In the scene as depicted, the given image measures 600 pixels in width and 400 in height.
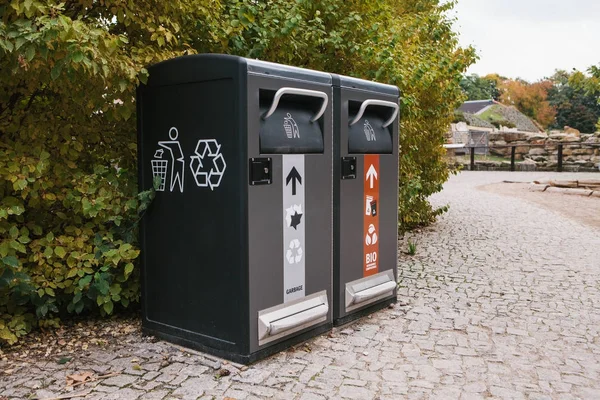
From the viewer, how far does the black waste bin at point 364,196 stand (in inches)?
165

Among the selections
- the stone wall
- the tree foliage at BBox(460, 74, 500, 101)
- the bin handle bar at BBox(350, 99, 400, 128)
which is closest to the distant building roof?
the tree foliage at BBox(460, 74, 500, 101)

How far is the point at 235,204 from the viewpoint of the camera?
3.45 metres

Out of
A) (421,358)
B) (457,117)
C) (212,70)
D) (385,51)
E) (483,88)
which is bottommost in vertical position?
(421,358)

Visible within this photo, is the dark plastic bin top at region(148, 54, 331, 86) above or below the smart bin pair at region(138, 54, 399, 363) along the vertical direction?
above

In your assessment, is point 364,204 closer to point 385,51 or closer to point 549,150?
point 385,51

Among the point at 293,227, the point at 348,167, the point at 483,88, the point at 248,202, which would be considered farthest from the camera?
the point at 483,88

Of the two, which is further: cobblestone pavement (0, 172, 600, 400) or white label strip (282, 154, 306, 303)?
white label strip (282, 154, 306, 303)

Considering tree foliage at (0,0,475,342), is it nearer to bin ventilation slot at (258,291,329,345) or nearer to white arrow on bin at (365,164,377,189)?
bin ventilation slot at (258,291,329,345)

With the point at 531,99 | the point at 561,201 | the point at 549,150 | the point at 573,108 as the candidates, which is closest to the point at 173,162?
the point at 561,201

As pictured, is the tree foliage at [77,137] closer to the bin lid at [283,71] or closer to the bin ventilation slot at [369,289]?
the bin lid at [283,71]

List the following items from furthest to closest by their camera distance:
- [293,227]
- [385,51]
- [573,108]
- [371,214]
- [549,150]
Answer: [573,108], [549,150], [385,51], [371,214], [293,227]

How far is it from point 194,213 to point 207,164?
1.04 feet

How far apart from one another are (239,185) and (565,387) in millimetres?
2126

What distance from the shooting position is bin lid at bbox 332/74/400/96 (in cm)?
409
